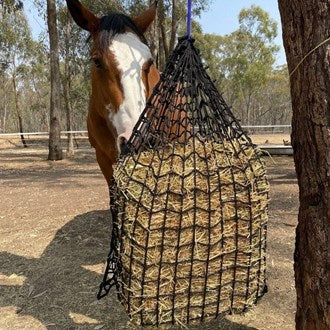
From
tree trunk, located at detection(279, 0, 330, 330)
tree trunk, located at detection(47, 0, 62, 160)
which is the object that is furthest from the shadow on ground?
tree trunk, located at detection(47, 0, 62, 160)

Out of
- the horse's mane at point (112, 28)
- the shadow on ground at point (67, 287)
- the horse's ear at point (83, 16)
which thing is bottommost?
the shadow on ground at point (67, 287)

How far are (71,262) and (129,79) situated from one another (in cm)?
183

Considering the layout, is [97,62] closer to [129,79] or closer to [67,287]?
[129,79]

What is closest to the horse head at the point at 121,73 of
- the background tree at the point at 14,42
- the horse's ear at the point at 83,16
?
the horse's ear at the point at 83,16

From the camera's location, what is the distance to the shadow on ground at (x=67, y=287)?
2.43 meters

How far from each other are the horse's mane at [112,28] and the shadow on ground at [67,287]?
1784 mm

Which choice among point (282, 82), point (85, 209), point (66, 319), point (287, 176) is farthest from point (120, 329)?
point (282, 82)

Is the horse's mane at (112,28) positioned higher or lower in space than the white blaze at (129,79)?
higher

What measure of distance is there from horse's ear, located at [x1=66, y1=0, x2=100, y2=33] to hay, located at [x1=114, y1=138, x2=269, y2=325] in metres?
1.80

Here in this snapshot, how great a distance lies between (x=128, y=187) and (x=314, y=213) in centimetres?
74

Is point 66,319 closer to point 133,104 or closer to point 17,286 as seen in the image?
point 17,286

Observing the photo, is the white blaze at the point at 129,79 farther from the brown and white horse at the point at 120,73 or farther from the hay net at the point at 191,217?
the hay net at the point at 191,217

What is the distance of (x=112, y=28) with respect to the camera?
2652mm

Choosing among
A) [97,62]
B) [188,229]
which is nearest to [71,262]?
[97,62]
